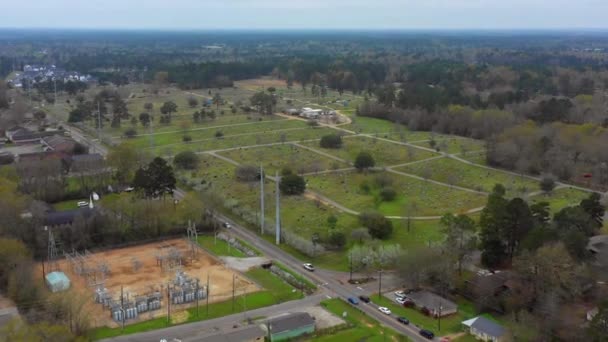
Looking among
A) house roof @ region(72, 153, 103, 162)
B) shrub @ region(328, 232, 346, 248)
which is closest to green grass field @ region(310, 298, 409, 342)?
shrub @ region(328, 232, 346, 248)

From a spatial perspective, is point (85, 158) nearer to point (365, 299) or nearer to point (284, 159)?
point (284, 159)

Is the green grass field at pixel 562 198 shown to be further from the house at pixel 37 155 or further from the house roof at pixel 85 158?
the house at pixel 37 155

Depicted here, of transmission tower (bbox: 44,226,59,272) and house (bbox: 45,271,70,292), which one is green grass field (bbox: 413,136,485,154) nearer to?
transmission tower (bbox: 44,226,59,272)

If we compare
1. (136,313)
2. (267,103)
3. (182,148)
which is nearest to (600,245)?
(136,313)

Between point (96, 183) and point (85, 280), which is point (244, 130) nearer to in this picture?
point (96, 183)

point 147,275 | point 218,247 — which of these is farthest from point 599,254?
point 147,275

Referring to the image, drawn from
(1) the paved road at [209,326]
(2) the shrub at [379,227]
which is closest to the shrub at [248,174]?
(2) the shrub at [379,227]
